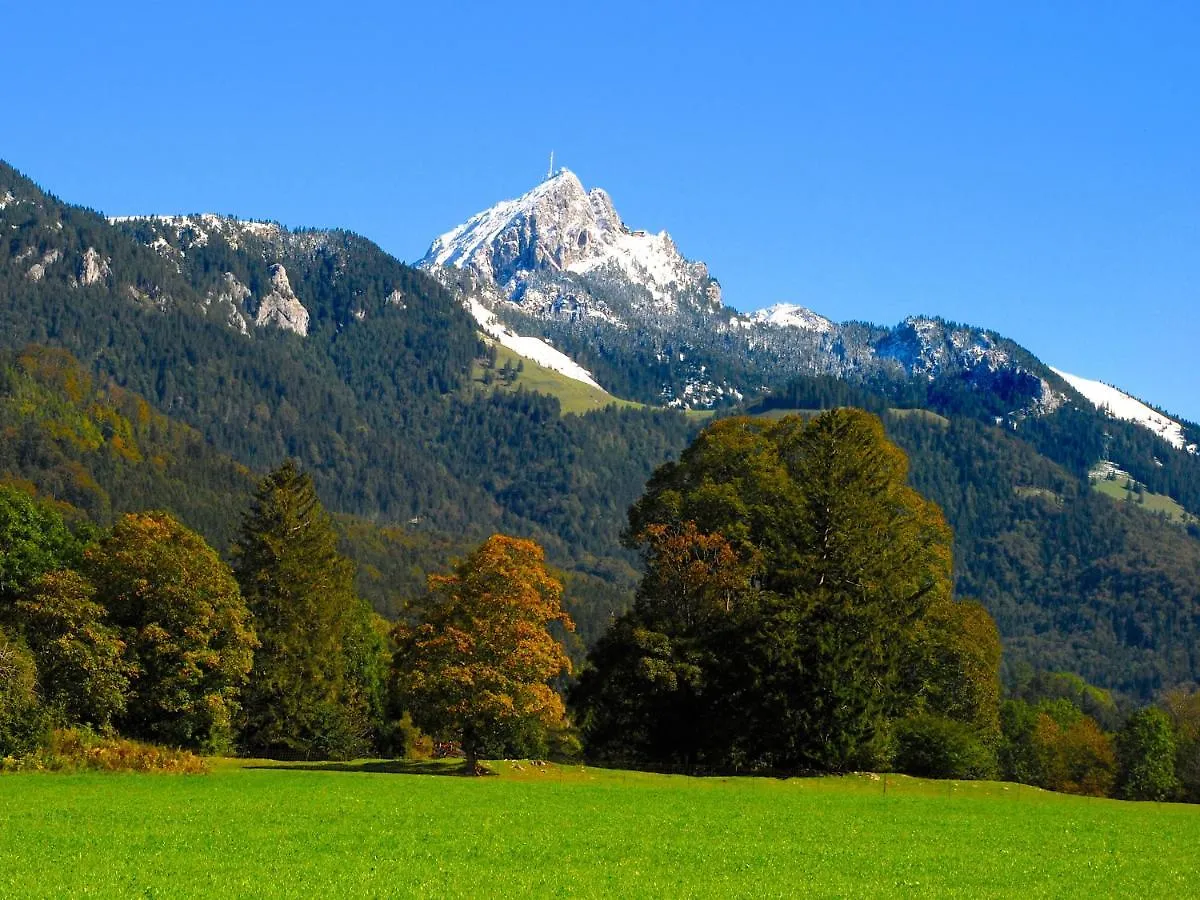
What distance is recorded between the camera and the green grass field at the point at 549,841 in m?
31.1

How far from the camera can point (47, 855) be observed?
33.4 meters

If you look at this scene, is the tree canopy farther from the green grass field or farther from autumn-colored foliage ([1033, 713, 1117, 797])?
autumn-colored foliage ([1033, 713, 1117, 797])

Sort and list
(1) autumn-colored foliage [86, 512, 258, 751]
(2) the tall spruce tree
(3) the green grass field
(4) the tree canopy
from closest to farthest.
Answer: (3) the green grass field, (4) the tree canopy, (1) autumn-colored foliage [86, 512, 258, 751], (2) the tall spruce tree

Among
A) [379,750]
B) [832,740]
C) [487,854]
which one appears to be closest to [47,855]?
[487,854]

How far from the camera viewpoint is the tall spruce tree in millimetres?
82806

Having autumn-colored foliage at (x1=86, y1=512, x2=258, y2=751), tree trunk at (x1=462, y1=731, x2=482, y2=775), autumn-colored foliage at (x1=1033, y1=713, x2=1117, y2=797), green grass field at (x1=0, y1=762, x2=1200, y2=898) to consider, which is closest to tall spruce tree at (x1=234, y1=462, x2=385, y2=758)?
autumn-colored foliage at (x1=86, y1=512, x2=258, y2=751)

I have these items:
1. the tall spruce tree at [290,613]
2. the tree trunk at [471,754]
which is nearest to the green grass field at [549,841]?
the tree trunk at [471,754]

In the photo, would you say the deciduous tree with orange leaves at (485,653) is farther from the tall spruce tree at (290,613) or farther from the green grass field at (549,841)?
the tall spruce tree at (290,613)

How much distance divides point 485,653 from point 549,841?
28.0m

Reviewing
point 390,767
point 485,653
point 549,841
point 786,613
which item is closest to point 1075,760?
point 786,613

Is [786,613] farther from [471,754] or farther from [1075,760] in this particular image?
[1075,760]

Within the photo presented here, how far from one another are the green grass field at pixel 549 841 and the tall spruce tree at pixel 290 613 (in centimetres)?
2316

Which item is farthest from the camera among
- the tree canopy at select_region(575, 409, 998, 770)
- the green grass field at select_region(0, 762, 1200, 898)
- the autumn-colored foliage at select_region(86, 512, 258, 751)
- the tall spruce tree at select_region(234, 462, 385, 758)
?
the tall spruce tree at select_region(234, 462, 385, 758)

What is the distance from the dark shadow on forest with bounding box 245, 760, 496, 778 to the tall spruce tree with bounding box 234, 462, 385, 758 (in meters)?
12.1
